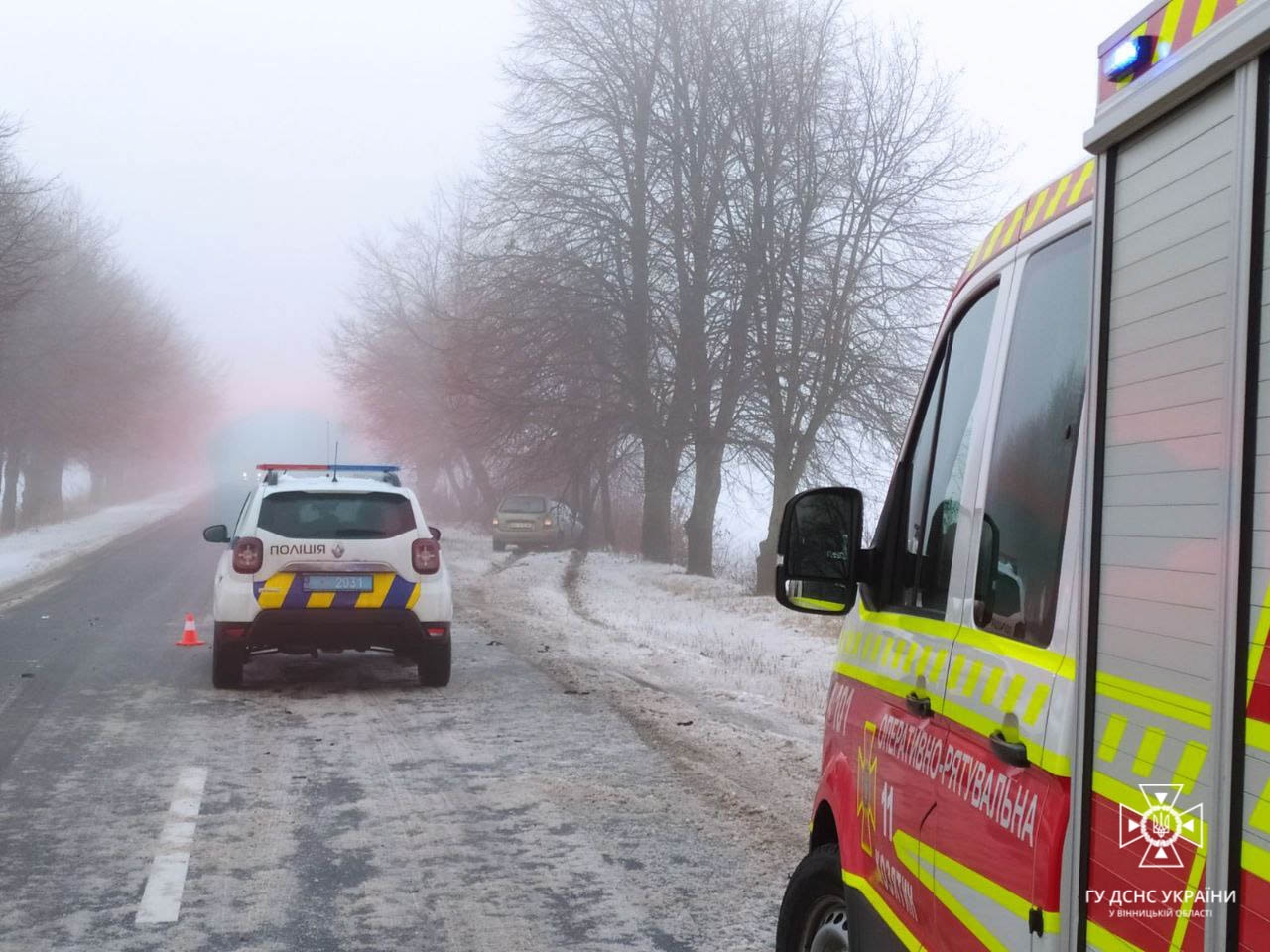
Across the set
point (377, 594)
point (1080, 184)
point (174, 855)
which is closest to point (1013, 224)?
point (1080, 184)

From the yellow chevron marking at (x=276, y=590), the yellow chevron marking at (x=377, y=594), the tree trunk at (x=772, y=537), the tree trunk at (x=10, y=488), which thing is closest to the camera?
the yellow chevron marking at (x=276, y=590)

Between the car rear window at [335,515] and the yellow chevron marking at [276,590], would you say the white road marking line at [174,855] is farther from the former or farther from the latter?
the car rear window at [335,515]

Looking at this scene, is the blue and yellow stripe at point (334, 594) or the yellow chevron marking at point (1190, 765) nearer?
the yellow chevron marking at point (1190, 765)

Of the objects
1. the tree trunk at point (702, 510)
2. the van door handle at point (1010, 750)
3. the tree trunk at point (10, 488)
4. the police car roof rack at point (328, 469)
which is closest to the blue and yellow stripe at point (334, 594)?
the police car roof rack at point (328, 469)

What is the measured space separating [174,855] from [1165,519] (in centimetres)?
528

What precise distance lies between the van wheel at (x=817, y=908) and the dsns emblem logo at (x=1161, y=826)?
157 centimetres

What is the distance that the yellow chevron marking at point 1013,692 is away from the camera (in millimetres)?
2299

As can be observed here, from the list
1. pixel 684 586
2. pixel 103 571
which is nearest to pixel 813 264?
pixel 684 586

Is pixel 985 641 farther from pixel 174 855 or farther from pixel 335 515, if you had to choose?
pixel 335 515

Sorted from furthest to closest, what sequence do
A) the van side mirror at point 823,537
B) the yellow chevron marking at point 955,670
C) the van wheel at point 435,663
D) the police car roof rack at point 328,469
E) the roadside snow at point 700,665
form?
the police car roof rack at point 328,469
the van wheel at point 435,663
the roadside snow at point 700,665
the van side mirror at point 823,537
the yellow chevron marking at point 955,670

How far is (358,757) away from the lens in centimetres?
840

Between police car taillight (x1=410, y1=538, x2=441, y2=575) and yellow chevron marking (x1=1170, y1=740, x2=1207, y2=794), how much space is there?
986 centimetres

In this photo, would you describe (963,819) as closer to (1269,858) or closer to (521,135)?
(1269,858)

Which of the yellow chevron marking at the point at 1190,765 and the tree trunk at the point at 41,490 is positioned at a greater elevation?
the tree trunk at the point at 41,490
